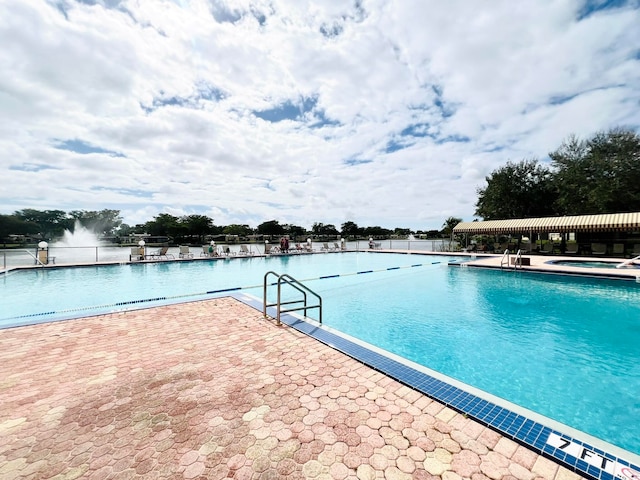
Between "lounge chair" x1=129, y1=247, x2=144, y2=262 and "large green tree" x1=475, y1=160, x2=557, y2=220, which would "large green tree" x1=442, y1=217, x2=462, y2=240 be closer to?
"large green tree" x1=475, y1=160, x2=557, y2=220

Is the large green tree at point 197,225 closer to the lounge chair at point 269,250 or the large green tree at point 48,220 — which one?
the large green tree at point 48,220

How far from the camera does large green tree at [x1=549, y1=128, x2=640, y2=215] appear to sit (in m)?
21.7

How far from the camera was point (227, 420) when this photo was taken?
241cm

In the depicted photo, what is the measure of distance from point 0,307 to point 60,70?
6.63m

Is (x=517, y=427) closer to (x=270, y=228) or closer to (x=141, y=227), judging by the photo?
(x=270, y=228)

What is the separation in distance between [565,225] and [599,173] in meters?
11.4

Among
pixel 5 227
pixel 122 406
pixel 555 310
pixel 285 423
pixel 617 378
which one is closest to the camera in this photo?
pixel 285 423

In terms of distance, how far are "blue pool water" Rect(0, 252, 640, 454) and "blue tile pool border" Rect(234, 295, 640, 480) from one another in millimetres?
1224

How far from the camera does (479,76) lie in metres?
9.48

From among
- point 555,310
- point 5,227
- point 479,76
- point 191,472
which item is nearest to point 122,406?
point 191,472

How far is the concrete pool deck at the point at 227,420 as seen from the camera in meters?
1.92

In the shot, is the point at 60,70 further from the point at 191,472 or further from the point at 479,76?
the point at 479,76

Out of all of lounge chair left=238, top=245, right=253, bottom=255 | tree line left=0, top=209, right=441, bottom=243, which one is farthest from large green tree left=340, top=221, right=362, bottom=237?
lounge chair left=238, top=245, right=253, bottom=255

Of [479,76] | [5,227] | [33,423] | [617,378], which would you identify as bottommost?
[617,378]
